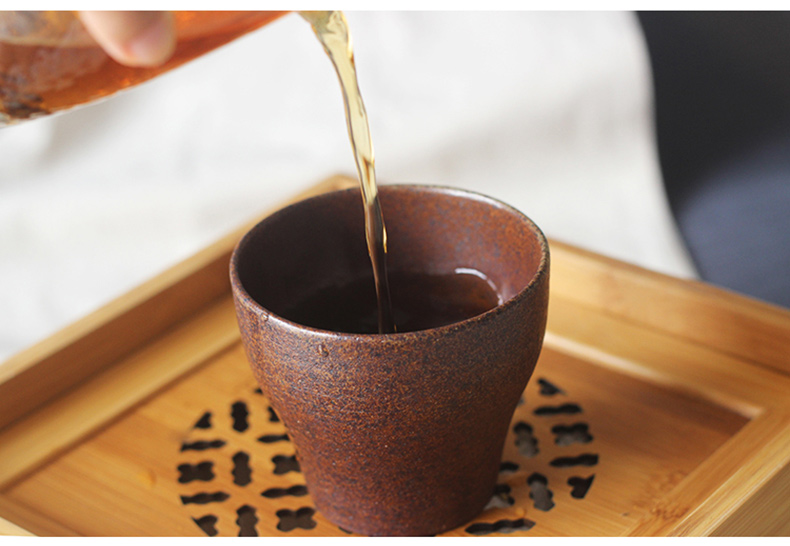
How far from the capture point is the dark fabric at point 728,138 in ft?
3.76

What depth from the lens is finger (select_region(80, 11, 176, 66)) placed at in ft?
1.72

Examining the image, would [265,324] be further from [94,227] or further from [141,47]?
[94,227]

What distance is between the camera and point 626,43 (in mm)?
1737

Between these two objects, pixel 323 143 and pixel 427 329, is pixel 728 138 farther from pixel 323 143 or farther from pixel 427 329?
pixel 427 329

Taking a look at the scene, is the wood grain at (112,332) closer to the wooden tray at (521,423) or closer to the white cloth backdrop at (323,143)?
the wooden tray at (521,423)

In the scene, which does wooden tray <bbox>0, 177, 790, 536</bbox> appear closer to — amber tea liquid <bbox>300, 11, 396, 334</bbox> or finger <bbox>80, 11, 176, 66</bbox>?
amber tea liquid <bbox>300, 11, 396, 334</bbox>

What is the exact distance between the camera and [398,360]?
1.97 feet

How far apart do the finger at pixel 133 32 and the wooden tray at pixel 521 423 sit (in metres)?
0.37

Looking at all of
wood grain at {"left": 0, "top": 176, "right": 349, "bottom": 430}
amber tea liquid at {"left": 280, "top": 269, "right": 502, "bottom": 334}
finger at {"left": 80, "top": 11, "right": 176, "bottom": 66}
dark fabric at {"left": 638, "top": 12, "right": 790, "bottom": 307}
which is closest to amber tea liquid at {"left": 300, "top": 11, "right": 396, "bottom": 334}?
amber tea liquid at {"left": 280, "top": 269, "right": 502, "bottom": 334}

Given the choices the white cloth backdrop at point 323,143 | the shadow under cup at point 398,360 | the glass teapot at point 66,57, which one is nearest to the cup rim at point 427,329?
the shadow under cup at point 398,360

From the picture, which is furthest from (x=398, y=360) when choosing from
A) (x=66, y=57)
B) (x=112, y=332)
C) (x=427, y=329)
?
(x=112, y=332)

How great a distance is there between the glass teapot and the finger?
3 cm

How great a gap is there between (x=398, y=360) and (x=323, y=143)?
1.16m

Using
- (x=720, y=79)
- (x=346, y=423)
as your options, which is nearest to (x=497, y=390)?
(x=346, y=423)
